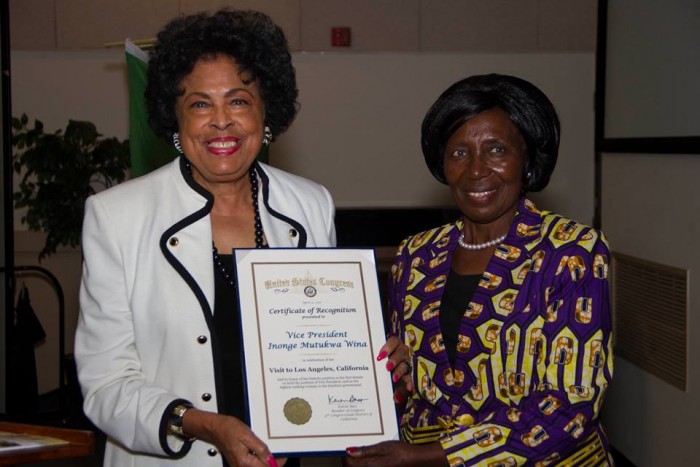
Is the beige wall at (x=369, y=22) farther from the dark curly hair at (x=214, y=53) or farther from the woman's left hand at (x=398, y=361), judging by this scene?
the woman's left hand at (x=398, y=361)

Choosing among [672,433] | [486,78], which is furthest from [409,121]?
[486,78]

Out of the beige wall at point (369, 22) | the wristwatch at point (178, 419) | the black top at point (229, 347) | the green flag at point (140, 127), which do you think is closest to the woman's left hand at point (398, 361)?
the black top at point (229, 347)

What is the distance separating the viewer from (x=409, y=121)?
6.73 m

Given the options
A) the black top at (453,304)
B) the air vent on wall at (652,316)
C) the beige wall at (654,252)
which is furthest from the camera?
the air vent on wall at (652,316)

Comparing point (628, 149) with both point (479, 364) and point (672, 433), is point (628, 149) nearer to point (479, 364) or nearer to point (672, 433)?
point (672, 433)

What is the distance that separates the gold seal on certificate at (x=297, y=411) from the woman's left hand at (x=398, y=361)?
0.72 feet

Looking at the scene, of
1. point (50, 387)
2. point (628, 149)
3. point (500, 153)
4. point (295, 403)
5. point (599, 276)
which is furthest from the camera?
point (50, 387)

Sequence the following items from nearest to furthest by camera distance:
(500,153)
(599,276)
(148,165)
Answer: (599,276)
(500,153)
(148,165)

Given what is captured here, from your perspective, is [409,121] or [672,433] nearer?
[672,433]

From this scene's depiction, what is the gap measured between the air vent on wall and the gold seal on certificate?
264 centimetres

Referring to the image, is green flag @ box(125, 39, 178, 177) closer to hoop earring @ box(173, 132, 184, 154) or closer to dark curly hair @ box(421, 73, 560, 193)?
hoop earring @ box(173, 132, 184, 154)

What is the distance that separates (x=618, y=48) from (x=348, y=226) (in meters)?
2.54

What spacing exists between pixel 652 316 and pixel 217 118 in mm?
3039

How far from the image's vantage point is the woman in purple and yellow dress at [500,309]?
6.92 ft
